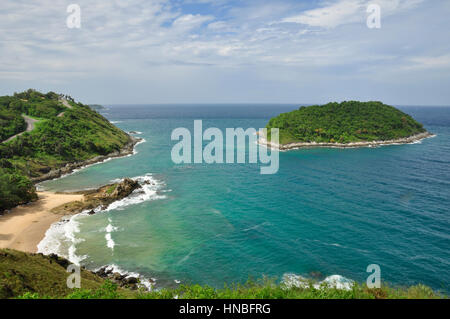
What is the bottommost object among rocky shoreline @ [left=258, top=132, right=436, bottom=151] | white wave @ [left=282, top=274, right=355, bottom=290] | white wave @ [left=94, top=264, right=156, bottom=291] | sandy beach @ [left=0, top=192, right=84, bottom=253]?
white wave @ [left=94, top=264, right=156, bottom=291]

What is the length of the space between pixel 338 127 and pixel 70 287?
463 ft

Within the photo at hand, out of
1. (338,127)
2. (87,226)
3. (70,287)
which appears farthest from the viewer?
(338,127)

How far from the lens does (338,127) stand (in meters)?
139

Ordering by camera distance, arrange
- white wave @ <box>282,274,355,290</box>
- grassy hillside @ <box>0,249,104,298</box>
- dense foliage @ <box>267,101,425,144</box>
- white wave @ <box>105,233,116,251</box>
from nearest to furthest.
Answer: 1. grassy hillside @ <box>0,249,104,298</box>
2. white wave @ <box>282,274,355,290</box>
3. white wave @ <box>105,233,116,251</box>
4. dense foliage @ <box>267,101,425,144</box>

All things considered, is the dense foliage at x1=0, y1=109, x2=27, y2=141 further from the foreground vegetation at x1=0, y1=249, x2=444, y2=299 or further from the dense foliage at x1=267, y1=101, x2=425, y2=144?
the dense foliage at x1=267, y1=101, x2=425, y2=144

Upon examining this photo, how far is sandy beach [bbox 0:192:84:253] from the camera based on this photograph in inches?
1708

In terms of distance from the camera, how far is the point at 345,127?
13875 centimetres

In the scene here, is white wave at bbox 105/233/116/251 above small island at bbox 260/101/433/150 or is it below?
below

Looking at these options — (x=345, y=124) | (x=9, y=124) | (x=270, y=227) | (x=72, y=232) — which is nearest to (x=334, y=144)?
(x=345, y=124)

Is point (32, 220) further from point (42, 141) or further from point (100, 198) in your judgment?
point (42, 141)

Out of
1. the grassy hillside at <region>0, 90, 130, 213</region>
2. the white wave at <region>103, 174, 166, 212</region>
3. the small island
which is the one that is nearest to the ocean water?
the white wave at <region>103, 174, 166, 212</region>

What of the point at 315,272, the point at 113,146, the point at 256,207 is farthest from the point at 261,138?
the point at 315,272

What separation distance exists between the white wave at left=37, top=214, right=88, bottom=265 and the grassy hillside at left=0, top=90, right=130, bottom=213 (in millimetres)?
15665
